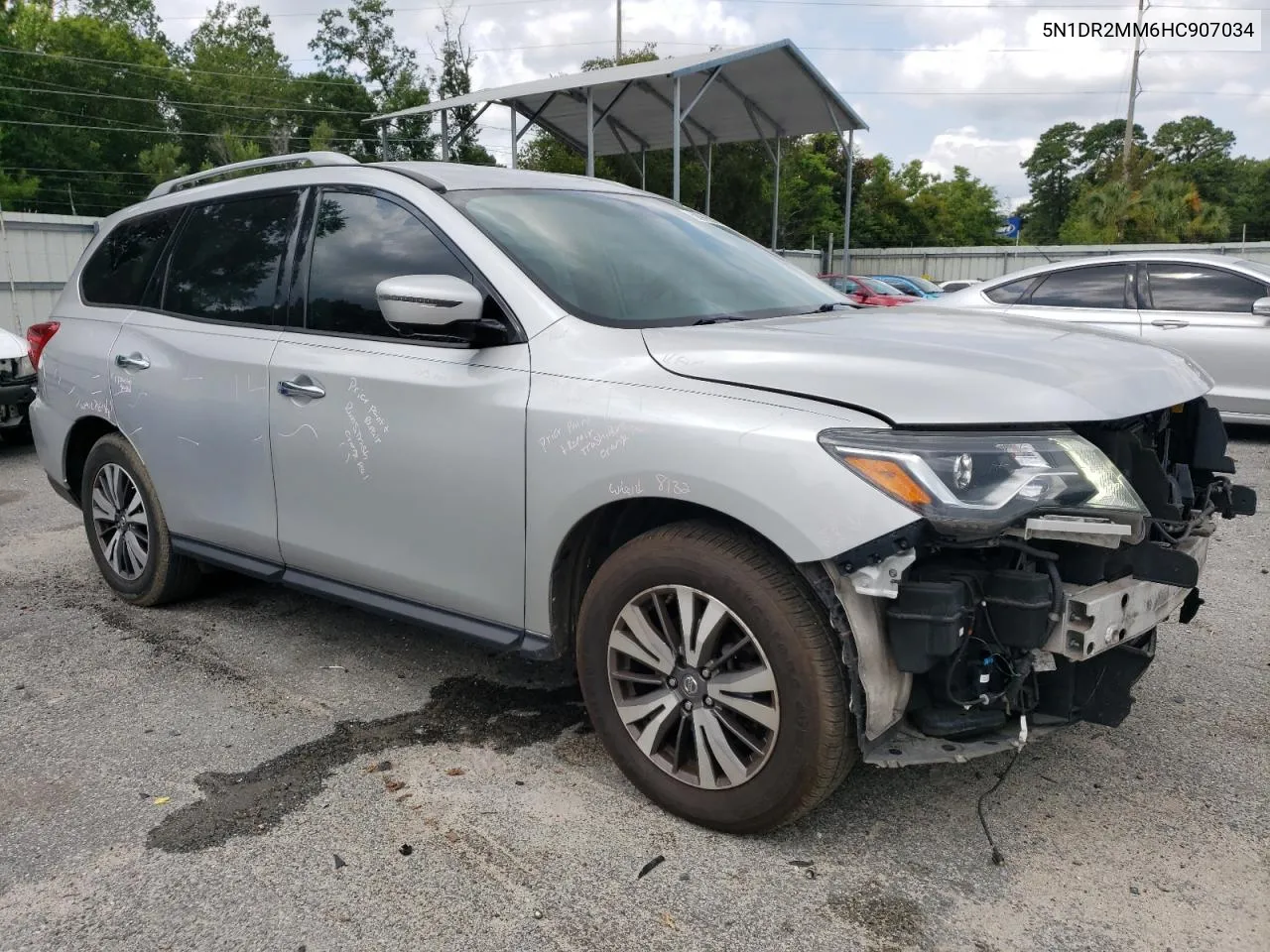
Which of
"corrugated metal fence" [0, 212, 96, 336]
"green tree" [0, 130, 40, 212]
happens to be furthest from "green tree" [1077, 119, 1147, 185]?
"corrugated metal fence" [0, 212, 96, 336]

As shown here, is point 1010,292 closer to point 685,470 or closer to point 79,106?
point 685,470

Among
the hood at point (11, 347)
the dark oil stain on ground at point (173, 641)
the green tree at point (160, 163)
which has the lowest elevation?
the dark oil stain on ground at point (173, 641)

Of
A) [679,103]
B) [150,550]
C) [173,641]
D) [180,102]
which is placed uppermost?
[180,102]

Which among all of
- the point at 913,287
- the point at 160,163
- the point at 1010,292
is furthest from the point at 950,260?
the point at 160,163

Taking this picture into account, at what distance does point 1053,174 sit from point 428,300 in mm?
83255

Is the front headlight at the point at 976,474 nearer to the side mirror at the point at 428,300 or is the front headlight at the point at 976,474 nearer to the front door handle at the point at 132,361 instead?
the side mirror at the point at 428,300

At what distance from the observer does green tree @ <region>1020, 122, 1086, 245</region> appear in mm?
75750

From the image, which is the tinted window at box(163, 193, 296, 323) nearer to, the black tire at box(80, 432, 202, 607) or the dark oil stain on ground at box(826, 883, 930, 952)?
the black tire at box(80, 432, 202, 607)

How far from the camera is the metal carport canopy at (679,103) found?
17.5 metres

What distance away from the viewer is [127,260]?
14.8 feet

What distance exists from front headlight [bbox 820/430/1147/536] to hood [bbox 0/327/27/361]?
8.22 meters

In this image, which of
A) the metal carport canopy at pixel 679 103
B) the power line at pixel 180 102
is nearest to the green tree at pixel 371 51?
the power line at pixel 180 102

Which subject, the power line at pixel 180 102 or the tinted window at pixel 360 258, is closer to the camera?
the tinted window at pixel 360 258

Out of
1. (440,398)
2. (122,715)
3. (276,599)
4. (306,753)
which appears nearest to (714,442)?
(440,398)
